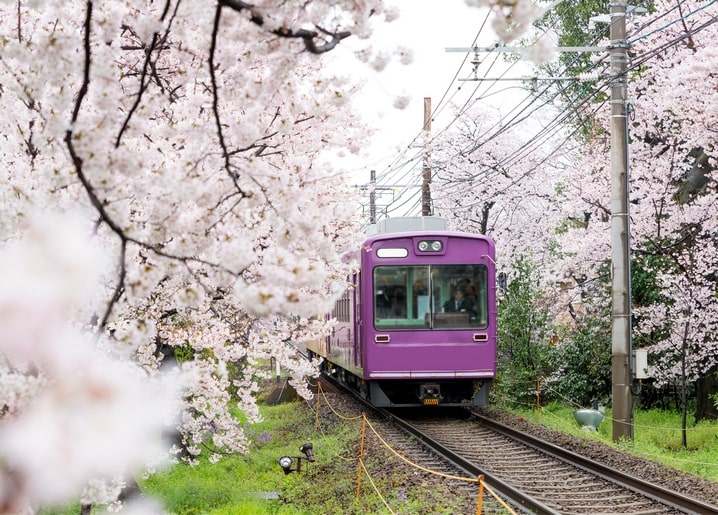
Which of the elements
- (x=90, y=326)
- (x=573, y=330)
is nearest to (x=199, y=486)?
(x=90, y=326)

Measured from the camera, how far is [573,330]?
60.1 feet

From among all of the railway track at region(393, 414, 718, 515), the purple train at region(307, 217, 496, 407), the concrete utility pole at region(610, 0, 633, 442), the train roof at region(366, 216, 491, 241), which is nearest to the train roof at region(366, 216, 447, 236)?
the train roof at region(366, 216, 491, 241)

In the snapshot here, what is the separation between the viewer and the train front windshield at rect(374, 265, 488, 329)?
1264 centimetres

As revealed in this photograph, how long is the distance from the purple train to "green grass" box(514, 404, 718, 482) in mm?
1793

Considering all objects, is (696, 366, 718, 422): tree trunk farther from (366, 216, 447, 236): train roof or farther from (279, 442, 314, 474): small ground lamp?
(279, 442, 314, 474): small ground lamp

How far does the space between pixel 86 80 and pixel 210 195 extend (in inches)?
32.0

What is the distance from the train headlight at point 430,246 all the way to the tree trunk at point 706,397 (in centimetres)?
540

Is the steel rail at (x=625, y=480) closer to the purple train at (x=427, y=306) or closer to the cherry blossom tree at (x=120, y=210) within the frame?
the purple train at (x=427, y=306)

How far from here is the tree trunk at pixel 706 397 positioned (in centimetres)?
1466

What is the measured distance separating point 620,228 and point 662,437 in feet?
14.6

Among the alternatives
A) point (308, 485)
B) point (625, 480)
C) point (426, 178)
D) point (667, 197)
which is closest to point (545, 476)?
point (625, 480)

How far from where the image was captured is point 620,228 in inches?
437

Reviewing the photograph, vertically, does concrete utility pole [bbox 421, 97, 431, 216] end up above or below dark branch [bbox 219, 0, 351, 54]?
above

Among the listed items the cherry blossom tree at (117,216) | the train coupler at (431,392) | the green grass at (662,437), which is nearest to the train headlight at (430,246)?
the train coupler at (431,392)
